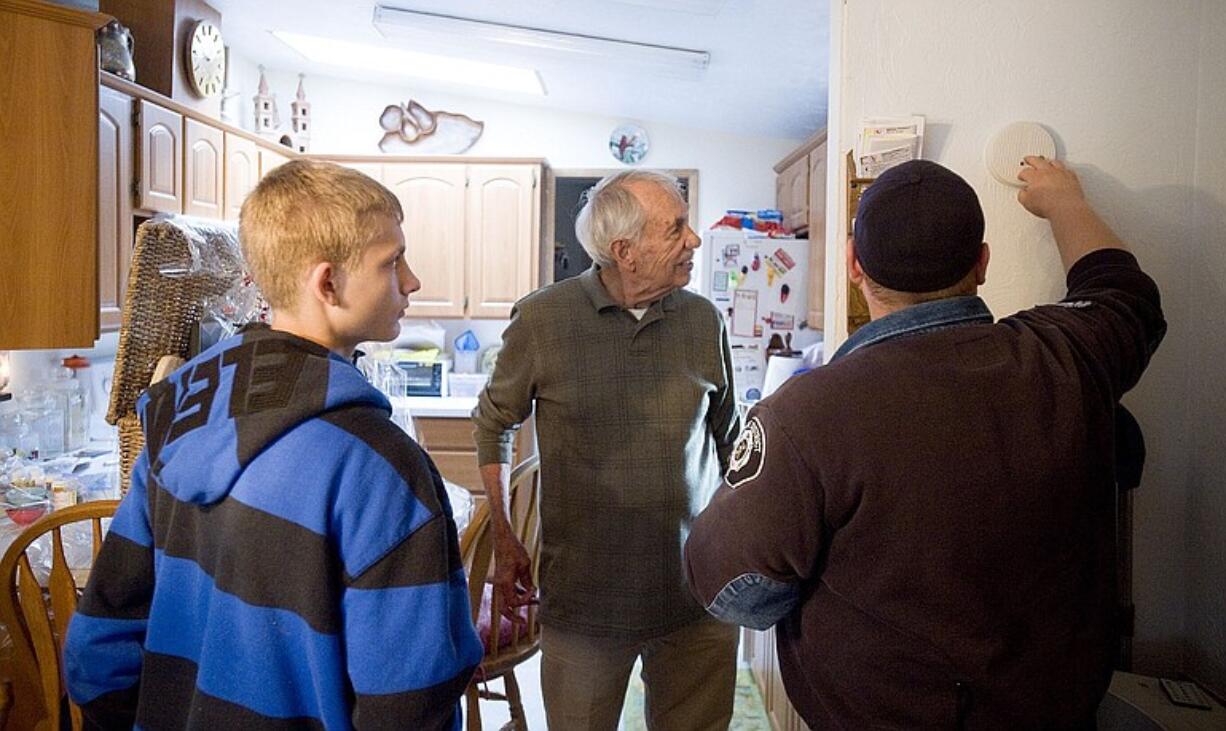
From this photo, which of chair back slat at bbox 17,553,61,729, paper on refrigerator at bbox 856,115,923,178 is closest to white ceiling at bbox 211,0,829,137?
paper on refrigerator at bbox 856,115,923,178

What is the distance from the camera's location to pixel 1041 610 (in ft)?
3.26

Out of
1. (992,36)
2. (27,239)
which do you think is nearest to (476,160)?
(27,239)

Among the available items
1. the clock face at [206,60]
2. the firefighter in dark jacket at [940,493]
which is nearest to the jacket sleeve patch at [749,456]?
the firefighter in dark jacket at [940,493]

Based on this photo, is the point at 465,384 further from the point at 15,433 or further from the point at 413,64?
the point at 15,433

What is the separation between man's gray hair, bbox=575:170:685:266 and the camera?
5.55 ft

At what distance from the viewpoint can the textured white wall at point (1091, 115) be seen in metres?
1.44

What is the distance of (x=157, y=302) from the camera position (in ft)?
5.10

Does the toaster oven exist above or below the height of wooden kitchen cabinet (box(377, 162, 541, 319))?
below

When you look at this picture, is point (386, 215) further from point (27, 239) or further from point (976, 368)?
point (27, 239)

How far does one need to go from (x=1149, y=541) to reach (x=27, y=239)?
2737mm

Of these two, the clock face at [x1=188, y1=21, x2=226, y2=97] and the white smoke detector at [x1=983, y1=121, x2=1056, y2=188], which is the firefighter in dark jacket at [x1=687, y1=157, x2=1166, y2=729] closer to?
the white smoke detector at [x1=983, y1=121, x2=1056, y2=188]

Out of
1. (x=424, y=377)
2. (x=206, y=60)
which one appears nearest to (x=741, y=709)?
(x=424, y=377)

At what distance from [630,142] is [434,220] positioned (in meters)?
1.09

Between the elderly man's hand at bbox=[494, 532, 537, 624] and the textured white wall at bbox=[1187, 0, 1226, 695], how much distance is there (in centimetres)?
120
